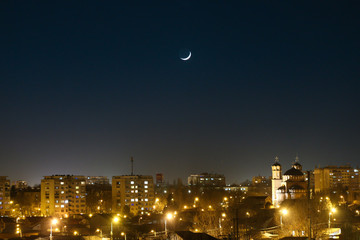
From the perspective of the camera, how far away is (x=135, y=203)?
236 feet

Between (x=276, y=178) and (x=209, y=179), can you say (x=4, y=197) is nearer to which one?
(x=276, y=178)

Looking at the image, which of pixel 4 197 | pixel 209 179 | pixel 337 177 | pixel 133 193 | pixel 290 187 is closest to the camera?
pixel 290 187

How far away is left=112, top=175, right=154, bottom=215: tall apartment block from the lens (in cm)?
7181

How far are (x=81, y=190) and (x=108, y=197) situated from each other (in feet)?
42.5

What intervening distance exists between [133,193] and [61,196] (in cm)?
1161

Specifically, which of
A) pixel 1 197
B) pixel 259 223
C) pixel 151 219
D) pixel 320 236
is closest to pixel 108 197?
pixel 1 197

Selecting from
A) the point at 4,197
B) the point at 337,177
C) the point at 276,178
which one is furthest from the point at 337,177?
the point at 4,197

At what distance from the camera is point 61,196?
7044 cm

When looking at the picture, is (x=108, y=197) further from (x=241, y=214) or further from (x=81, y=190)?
(x=241, y=214)

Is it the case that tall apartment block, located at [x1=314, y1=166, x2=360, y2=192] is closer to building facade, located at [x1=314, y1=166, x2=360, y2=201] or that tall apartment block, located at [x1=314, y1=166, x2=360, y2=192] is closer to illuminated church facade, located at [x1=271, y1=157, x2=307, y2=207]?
building facade, located at [x1=314, y1=166, x2=360, y2=201]

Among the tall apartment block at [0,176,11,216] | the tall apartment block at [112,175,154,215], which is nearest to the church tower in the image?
the tall apartment block at [112,175,154,215]

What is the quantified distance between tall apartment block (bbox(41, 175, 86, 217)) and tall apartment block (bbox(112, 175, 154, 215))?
5.67 meters

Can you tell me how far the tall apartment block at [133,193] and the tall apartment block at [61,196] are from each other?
223 inches

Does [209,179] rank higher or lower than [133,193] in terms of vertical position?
lower
